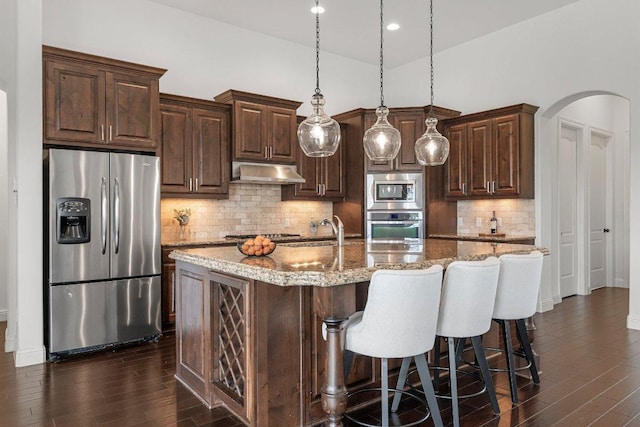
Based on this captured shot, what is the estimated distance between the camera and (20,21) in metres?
3.73

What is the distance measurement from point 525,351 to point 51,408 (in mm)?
3138

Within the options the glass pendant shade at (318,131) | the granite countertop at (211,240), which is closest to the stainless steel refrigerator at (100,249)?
the granite countertop at (211,240)

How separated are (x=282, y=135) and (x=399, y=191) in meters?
1.77

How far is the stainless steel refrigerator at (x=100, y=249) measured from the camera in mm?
3820

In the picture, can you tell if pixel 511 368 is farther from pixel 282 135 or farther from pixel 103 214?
pixel 282 135

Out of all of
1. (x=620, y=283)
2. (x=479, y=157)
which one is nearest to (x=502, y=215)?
(x=479, y=157)

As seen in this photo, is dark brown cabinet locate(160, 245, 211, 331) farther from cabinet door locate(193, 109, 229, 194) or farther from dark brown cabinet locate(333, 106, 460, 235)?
dark brown cabinet locate(333, 106, 460, 235)

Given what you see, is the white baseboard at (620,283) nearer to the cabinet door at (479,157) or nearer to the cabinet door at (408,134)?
the cabinet door at (479,157)

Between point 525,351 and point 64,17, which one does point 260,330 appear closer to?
point 525,351

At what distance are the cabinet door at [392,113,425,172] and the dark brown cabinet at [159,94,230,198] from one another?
91.6 inches

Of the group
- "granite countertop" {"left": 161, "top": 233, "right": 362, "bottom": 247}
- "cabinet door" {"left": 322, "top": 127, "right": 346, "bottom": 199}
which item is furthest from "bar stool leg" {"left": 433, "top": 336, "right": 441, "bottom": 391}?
"cabinet door" {"left": 322, "top": 127, "right": 346, "bottom": 199}

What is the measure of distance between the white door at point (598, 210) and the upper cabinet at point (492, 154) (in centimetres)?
222

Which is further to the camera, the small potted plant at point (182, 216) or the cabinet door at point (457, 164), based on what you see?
the cabinet door at point (457, 164)

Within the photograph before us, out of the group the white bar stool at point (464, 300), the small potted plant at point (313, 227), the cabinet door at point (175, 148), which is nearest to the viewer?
the white bar stool at point (464, 300)
